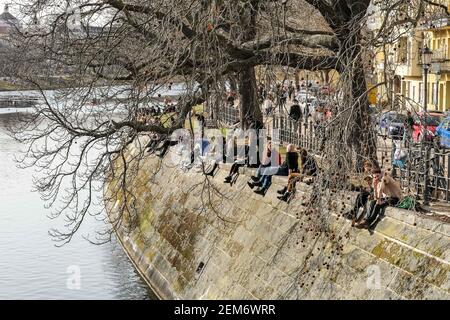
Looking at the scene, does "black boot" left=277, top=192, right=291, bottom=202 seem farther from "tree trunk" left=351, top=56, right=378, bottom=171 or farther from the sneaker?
"tree trunk" left=351, top=56, right=378, bottom=171

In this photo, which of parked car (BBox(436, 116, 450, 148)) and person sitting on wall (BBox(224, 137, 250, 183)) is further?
parked car (BBox(436, 116, 450, 148))

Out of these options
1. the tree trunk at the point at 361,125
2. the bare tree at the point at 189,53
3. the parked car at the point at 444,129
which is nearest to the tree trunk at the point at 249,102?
the bare tree at the point at 189,53

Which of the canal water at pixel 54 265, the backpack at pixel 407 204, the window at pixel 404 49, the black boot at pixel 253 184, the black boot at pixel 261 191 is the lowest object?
the canal water at pixel 54 265

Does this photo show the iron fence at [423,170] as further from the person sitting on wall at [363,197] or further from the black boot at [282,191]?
the black boot at [282,191]

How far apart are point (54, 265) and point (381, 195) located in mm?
12416

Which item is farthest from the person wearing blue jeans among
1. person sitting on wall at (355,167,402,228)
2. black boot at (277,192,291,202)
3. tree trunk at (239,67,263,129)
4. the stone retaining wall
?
person sitting on wall at (355,167,402,228)

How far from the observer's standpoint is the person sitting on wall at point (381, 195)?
13.5 m

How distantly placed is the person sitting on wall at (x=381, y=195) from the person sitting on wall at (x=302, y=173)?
99 centimetres

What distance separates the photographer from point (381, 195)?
1352cm

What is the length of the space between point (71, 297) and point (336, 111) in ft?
32.5

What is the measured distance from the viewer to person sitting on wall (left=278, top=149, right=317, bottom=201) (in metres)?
14.7

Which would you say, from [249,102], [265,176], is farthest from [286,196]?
[249,102]

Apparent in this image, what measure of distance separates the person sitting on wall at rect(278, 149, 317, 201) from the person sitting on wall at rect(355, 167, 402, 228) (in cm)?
99

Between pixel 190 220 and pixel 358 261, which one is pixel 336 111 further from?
pixel 190 220
